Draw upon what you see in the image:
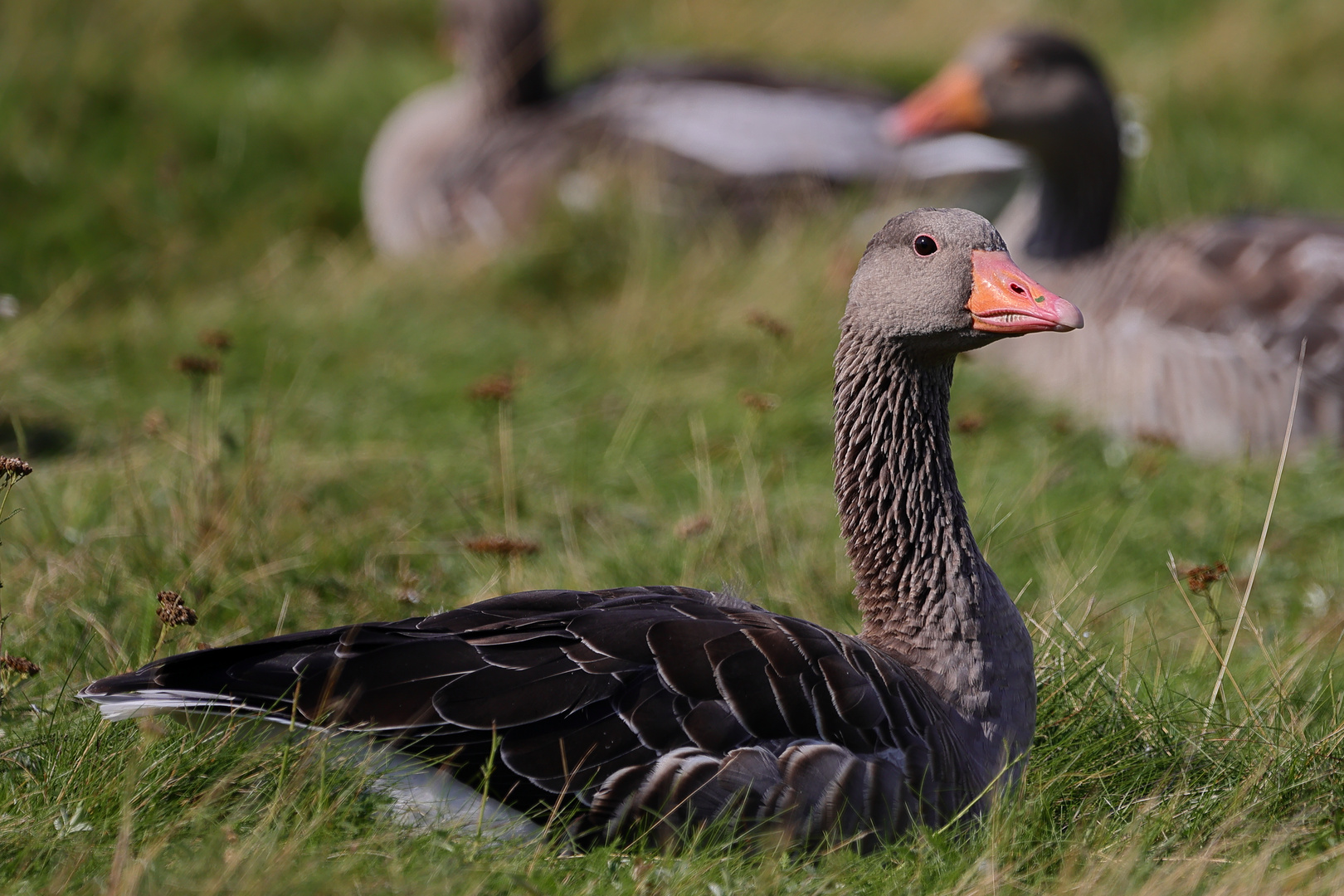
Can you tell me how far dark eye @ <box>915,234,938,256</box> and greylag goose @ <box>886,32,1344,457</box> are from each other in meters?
3.71

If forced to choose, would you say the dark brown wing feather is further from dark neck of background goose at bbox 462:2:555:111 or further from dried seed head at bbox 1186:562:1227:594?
dark neck of background goose at bbox 462:2:555:111

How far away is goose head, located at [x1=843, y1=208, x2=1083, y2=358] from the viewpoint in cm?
381

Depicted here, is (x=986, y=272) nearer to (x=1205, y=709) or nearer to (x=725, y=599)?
(x=725, y=599)

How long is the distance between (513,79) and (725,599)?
7.82 m

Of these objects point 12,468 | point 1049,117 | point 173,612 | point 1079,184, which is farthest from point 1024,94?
point 12,468

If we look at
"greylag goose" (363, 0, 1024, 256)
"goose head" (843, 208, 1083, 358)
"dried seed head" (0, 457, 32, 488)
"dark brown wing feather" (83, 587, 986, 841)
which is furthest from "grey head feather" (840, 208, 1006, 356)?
"greylag goose" (363, 0, 1024, 256)

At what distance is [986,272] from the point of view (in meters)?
3.88

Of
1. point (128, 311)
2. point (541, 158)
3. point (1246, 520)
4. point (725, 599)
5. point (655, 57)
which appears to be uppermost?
point (655, 57)

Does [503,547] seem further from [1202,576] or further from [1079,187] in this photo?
[1079,187]

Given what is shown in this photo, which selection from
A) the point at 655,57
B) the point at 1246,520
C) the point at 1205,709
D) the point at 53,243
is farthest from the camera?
the point at 655,57

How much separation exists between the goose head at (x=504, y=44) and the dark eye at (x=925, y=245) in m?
7.55

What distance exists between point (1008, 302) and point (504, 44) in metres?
8.00

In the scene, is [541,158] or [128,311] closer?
[128,311]

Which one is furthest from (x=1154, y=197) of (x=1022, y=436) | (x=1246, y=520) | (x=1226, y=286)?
(x=1246, y=520)
